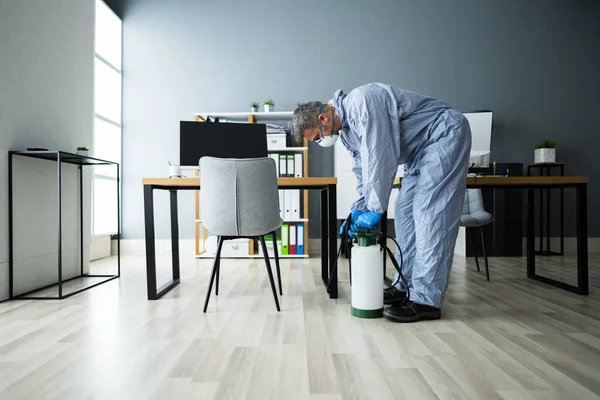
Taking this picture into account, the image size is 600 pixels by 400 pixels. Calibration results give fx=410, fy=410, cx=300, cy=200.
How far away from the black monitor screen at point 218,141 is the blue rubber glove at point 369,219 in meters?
1.02

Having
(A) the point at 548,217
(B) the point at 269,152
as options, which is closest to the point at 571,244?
(A) the point at 548,217

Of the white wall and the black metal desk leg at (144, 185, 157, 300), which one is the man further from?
the white wall

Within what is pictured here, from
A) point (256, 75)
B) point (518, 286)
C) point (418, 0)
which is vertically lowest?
point (518, 286)

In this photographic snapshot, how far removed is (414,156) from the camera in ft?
6.46

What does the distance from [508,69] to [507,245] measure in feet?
6.11

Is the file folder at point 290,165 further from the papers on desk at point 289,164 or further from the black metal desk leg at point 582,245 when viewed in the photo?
the black metal desk leg at point 582,245

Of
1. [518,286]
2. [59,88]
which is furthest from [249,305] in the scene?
[59,88]

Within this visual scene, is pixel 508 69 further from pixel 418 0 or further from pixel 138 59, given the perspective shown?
pixel 138 59

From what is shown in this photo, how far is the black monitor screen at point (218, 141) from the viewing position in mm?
2615

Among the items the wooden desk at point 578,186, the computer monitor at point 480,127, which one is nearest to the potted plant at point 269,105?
the computer monitor at point 480,127

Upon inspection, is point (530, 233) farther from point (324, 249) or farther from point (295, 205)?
point (295, 205)

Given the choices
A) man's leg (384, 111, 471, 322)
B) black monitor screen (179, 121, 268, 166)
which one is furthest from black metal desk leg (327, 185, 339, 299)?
black monitor screen (179, 121, 268, 166)

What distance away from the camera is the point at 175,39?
14.1 feet

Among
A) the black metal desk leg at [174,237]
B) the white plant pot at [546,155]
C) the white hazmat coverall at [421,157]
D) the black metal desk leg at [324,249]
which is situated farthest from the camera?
the white plant pot at [546,155]
